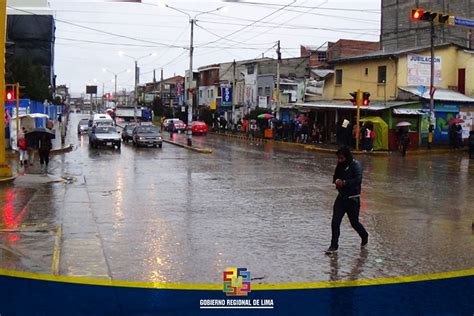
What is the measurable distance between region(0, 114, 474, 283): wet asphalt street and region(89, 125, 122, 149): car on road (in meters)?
15.3

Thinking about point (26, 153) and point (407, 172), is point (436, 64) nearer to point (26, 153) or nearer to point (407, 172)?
point (407, 172)

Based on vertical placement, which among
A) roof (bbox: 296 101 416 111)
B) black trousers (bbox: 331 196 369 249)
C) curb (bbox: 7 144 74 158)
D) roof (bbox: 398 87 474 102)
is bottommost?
curb (bbox: 7 144 74 158)

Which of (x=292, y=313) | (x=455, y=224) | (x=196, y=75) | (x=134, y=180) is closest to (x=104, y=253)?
(x=292, y=313)

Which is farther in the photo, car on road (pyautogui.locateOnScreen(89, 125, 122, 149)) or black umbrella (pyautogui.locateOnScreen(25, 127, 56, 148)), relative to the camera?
car on road (pyautogui.locateOnScreen(89, 125, 122, 149))

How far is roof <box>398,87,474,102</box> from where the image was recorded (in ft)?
123

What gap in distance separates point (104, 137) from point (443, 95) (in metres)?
22.3

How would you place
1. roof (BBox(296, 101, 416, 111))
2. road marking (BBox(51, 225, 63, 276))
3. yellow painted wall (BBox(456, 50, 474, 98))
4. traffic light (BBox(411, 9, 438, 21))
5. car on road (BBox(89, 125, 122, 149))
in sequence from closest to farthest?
road marking (BBox(51, 225, 63, 276))
traffic light (BBox(411, 9, 438, 21))
roof (BBox(296, 101, 416, 111))
car on road (BBox(89, 125, 122, 149))
yellow painted wall (BBox(456, 50, 474, 98))

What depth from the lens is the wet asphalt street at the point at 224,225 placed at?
8500mm

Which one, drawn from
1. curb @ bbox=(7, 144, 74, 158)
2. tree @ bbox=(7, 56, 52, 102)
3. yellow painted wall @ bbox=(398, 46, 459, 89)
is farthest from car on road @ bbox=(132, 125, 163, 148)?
yellow painted wall @ bbox=(398, 46, 459, 89)

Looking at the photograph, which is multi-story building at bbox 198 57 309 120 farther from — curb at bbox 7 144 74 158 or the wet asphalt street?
the wet asphalt street

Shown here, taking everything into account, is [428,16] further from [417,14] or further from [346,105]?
[346,105]

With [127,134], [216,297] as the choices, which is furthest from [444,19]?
[127,134]

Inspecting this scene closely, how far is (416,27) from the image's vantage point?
197 ft

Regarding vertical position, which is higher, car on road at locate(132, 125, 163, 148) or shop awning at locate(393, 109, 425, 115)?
shop awning at locate(393, 109, 425, 115)
